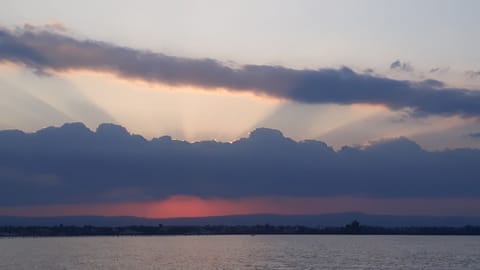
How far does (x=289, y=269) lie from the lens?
100 metres

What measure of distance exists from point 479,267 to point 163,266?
151 ft

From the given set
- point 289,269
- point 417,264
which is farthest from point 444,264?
point 289,269

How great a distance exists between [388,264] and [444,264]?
31.7 ft

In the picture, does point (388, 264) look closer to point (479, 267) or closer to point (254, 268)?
point (479, 267)

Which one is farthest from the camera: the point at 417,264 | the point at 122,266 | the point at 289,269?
the point at 417,264

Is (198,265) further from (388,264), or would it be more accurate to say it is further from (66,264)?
(388,264)

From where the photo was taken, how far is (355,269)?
338ft

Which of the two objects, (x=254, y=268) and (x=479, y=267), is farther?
(x=479, y=267)

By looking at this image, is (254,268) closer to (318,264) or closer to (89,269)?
(318,264)

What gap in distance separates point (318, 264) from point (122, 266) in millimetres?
29112

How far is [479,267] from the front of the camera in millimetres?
108812

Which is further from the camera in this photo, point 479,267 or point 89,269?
point 479,267

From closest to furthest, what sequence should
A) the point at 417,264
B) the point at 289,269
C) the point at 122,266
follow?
the point at 289,269, the point at 122,266, the point at 417,264

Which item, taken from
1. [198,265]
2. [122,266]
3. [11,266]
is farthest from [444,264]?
[11,266]
